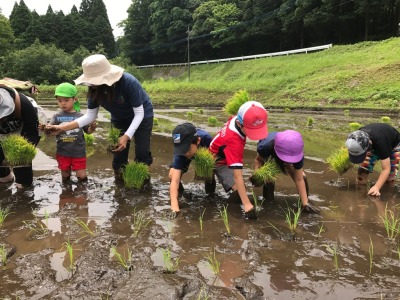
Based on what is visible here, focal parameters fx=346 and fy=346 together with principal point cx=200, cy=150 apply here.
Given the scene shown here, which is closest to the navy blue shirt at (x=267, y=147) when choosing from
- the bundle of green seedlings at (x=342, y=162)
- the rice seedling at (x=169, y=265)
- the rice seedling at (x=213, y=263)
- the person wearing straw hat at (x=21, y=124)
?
the bundle of green seedlings at (x=342, y=162)

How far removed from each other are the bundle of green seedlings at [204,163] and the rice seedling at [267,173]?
0.44 m

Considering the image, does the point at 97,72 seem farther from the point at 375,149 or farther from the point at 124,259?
the point at 375,149

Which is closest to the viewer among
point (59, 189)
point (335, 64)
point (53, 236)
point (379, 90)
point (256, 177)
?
point (53, 236)

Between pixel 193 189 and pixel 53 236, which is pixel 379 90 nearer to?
pixel 193 189

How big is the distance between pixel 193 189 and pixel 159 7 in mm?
→ 55227

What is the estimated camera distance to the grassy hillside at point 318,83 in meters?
15.0

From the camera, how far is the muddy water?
1872 mm

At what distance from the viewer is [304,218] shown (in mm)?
3000

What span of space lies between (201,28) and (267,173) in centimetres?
4594

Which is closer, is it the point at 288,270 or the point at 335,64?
the point at 288,270

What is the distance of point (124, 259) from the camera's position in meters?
2.19

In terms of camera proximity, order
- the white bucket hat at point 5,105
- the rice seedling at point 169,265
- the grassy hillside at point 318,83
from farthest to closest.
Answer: the grassy hillside at point 318,83, the white bucket hat at point 5,105, the rice seedling at point 169,265

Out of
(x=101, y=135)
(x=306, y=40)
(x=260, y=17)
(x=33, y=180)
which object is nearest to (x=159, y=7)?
(x=260, y=17)

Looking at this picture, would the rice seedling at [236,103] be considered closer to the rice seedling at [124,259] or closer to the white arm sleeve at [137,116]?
the white arm sleeve at [137,116]
